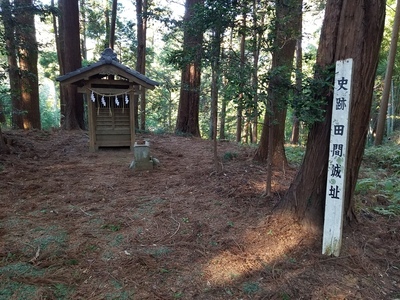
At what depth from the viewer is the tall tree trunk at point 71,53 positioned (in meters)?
10.4

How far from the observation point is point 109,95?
25.5 feet

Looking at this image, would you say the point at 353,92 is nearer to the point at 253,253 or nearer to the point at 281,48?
the point at 281,48

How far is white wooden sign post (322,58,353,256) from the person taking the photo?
2.67 metres

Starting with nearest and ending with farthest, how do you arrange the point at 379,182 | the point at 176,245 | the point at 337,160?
the point at 337,160, the point at 176,245, the point at 379,182

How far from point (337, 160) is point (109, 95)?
21.8ft

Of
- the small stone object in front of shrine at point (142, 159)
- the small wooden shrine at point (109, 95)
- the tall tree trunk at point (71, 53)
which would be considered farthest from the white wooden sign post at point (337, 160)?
the tall tree trunk at point (71, 53)

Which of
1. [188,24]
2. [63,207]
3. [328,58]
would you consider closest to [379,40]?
[328,58]

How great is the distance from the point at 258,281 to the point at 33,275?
216 cm

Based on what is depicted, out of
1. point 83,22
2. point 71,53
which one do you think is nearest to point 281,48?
point 71,53

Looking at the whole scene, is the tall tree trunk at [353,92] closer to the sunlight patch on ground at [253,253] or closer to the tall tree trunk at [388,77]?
the sunlight patch on ground at [253,253]

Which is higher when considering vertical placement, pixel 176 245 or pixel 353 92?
pixel 353 92

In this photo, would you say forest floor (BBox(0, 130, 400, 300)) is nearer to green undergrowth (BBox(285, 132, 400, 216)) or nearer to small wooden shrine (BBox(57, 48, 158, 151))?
green undergrowth (BBox(285, 132, 400, 216))

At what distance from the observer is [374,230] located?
3.38 metres

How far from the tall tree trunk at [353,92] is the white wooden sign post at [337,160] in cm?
17
